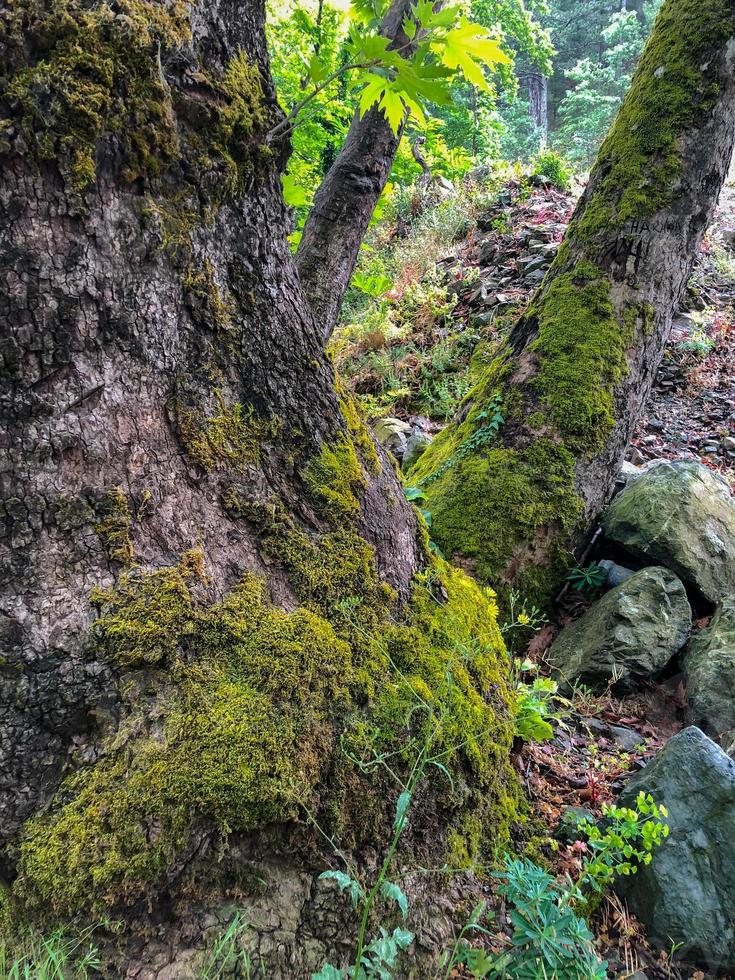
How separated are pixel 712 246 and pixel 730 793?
30.0 ft

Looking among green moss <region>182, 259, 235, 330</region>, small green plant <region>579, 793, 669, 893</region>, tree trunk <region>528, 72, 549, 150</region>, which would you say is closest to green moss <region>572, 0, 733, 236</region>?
green moss <region>182, 259, 235, 330</region>

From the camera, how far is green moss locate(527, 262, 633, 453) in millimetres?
3223

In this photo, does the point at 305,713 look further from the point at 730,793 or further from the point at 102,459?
the point at 730,793

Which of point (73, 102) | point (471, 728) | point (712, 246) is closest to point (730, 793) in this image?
point (471, 728)

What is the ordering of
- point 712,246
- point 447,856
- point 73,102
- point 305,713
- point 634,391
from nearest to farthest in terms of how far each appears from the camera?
point 73,102, point 305,713, point 447,856, point 634,391, point 712,246

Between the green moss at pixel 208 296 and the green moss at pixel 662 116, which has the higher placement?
the green moss at pixel 662 116

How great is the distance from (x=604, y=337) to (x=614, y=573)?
1.40 m

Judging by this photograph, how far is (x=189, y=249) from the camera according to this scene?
1.63 m

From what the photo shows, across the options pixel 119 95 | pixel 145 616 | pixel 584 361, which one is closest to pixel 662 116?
pixel 584 361

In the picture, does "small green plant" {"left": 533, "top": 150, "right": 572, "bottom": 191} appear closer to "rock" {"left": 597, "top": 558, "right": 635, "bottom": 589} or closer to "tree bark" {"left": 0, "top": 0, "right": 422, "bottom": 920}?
"rock" {"left": 597, "top": 558, "right": 635, "bottom": 589}

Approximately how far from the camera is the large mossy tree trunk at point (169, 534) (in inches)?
53.0

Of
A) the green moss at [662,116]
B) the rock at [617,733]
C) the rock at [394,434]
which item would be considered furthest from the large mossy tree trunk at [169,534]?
the rock at [394,434]

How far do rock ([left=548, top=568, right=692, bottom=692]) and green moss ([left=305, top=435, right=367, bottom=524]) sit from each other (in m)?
1.65

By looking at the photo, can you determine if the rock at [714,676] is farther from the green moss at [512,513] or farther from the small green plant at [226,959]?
the small green plant at [226,959]
